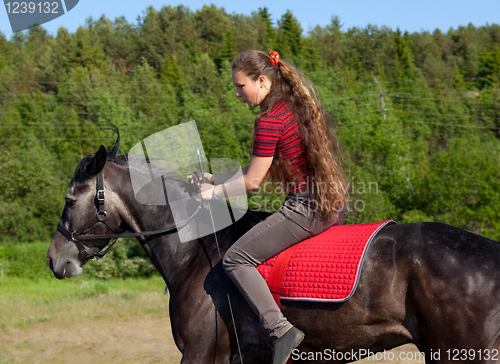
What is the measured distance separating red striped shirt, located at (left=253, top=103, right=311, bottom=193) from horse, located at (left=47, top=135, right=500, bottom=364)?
68 cm

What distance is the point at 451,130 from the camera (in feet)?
209

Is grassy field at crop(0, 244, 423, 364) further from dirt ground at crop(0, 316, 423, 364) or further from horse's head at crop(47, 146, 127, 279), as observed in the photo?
horse's head at crop(47, 146, 127, 279)

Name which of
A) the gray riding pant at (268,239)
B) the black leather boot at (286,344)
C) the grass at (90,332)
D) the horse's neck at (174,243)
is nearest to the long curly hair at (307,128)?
the gray riding pant at (268,239)

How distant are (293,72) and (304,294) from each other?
158 centimetres

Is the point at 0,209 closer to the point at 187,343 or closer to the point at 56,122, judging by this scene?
the point at 56,122

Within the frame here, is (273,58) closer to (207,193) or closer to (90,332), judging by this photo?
(207,193)

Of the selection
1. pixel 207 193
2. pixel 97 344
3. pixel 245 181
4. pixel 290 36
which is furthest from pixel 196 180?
pixel 290 36

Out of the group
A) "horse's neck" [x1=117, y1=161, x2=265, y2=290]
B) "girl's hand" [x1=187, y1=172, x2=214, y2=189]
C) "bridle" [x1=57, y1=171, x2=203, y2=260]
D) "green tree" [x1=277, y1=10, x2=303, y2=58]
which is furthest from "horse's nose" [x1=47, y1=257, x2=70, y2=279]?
"green tree" [x1=277, y1=10, x2=303, y2=58]

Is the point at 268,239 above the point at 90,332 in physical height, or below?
above

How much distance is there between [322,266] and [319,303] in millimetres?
253

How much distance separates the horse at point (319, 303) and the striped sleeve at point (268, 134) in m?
0.79

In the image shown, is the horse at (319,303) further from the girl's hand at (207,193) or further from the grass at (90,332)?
the grass at (90,332)

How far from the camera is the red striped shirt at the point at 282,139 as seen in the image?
304cm

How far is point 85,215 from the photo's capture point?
12.0 feet
